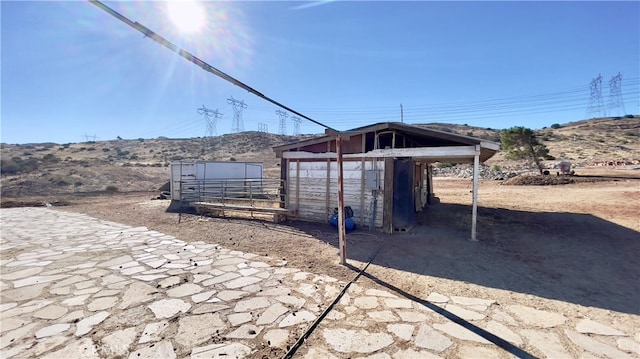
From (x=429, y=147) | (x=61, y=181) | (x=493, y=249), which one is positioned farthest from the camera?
(x=61, y=181)

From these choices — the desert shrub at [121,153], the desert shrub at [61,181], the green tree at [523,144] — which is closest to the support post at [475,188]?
the green tree at [523,144]

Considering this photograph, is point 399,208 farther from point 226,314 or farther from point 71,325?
point 71,325

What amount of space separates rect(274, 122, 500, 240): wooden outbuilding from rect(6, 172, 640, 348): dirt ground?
624mm

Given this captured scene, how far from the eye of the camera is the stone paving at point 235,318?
2.63m

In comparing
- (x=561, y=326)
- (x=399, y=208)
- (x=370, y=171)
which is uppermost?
(x=370, y=171)

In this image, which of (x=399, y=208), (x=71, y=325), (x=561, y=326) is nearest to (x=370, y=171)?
(x=399, y=208)

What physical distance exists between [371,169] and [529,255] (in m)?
3.93

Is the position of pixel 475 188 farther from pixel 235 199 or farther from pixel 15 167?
pixel 15 167

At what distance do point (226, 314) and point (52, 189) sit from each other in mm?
24031

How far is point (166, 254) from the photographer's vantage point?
18.5 ft

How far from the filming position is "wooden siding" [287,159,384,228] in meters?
7.86

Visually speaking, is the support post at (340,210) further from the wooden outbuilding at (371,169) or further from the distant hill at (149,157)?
the distant hill at (149,157)

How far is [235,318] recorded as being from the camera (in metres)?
3.17

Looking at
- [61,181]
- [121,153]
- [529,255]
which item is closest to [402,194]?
[529,255]
